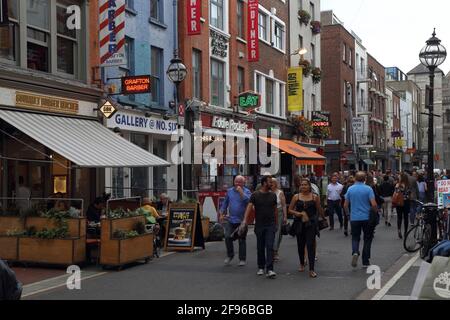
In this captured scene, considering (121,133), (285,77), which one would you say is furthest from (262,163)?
(121,133)

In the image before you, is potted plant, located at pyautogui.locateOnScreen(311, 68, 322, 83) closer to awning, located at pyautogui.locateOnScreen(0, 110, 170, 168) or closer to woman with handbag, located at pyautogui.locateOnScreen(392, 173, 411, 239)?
woman with handbag, located at pyautogui.locateOnScreen(392, 173, 411, 239)

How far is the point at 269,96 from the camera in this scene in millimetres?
29125

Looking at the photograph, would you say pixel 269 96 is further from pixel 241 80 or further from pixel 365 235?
pixel 365 235

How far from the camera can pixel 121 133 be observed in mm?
17484

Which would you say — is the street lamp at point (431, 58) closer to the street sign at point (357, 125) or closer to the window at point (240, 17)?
the window at point (240, 17)

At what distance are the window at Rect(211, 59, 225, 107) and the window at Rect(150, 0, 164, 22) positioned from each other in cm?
380

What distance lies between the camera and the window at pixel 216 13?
76.5ft

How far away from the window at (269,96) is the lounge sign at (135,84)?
13.4m

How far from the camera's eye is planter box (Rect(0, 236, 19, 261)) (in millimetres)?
11281

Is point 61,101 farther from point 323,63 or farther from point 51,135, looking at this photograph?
point 323,63

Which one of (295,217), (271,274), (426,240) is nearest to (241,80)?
(426,240)

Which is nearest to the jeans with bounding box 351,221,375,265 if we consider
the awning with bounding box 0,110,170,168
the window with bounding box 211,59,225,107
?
the awning with bounding box 0,110,170,168

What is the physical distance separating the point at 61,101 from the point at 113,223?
5096 millimetres

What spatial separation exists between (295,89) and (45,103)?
723 inches
